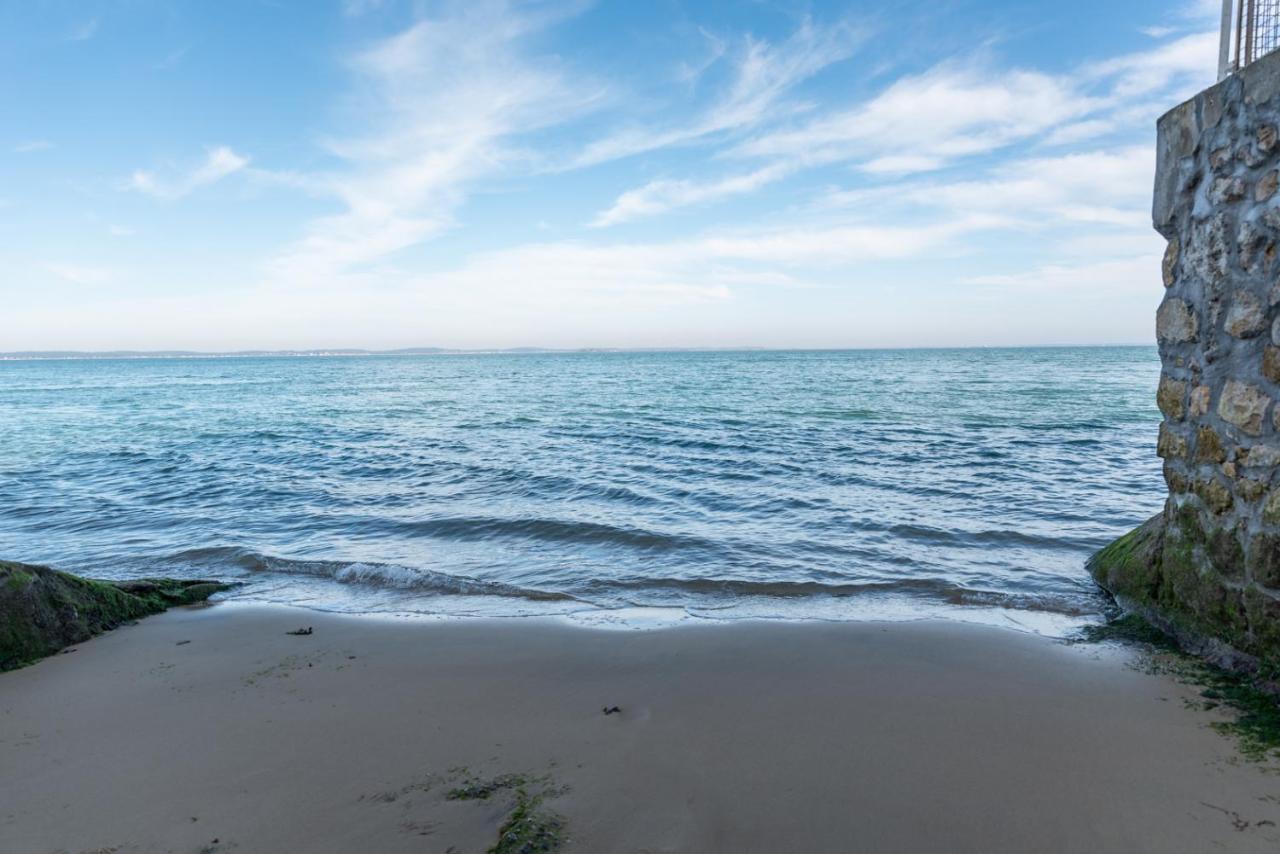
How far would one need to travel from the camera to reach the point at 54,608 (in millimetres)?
5578

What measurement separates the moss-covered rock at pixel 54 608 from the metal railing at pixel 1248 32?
8973 millimetres

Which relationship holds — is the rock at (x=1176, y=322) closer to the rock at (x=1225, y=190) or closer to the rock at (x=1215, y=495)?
the rock at (x=1225, y=190)

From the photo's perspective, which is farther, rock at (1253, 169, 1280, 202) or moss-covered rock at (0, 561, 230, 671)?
moss-covered rock at (0, 561, 230, 671)

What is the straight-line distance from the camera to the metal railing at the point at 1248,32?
14.2ft

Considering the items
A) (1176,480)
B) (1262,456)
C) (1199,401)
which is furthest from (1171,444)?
(1262,456)

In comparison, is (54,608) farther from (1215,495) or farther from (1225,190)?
(1225,190)

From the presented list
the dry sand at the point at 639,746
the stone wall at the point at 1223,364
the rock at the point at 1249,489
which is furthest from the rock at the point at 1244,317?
the dry sand at the point at 639,746

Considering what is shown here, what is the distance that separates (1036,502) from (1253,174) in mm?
7045

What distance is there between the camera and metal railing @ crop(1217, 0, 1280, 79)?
432 cm

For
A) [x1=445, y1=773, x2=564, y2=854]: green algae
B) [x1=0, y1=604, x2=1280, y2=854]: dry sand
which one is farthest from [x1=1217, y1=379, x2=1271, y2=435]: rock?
[x1=445, y1=773, x2=564, y2=854]: green algae

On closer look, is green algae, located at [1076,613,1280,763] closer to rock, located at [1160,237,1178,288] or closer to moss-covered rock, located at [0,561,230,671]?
rock, located at [1160,237,1178,288]

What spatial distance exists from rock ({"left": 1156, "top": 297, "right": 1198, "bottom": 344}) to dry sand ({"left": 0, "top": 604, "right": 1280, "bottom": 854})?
7.35 feet

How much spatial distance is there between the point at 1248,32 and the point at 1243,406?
2339 mm

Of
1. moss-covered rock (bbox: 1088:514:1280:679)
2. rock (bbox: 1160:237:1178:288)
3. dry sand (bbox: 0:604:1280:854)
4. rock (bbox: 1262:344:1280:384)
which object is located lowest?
dry sand (bbox: 0:604:1280:854)
